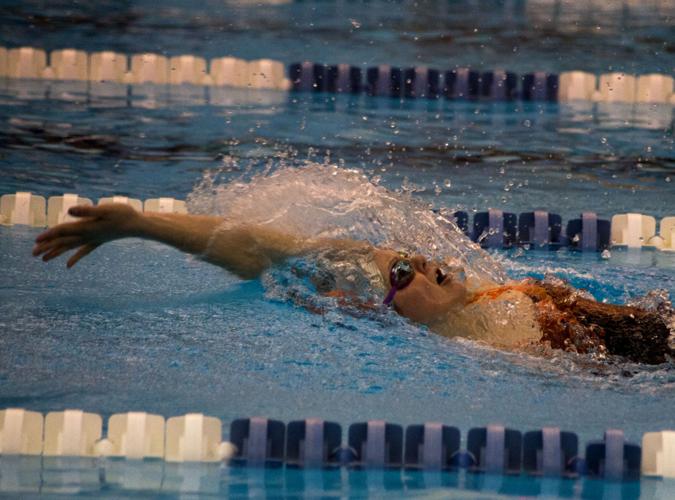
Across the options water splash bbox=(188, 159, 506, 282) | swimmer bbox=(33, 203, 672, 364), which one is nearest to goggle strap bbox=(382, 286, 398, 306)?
swimmer bbox=(33, 203, 672, 364)

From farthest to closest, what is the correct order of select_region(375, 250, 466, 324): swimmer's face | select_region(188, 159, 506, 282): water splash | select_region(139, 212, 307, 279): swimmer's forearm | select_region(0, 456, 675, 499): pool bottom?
select_region(188, 159, 506, 282): water splash → select_region(375, 250, 466, 324): swimmer's face → select_region(139, 212, 307, 279): swimmer's forearm → select_region(0, 456, 675, 499): pool bottom

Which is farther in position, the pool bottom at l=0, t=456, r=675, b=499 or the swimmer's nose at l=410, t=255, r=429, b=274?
the swimmer's nose at l=410, t=255, r=429, b=274

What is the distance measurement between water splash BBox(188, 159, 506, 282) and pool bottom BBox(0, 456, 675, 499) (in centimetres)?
99

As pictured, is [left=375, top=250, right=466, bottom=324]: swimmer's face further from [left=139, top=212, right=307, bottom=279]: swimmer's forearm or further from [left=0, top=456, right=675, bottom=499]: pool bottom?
[left=0, top=456, right=675, bottom=499]: pool bottom

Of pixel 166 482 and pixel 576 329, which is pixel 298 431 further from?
pixel 576 329

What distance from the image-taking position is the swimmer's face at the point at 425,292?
10.9ft

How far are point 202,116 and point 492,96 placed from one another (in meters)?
1.76

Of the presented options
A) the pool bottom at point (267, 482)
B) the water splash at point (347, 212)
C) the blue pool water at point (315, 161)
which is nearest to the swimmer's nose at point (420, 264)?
the blue pool water at point (315, 161)

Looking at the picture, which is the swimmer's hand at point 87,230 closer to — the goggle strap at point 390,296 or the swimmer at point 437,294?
the swimmer at point 437,294

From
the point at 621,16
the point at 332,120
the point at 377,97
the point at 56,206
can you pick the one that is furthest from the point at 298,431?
the point at 621,16

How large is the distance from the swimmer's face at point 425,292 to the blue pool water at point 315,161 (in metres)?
0.06

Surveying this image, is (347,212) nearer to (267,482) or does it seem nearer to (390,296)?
(390,296)

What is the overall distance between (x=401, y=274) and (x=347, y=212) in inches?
→ 21.0

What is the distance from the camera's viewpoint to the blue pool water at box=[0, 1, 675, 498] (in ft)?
9.89
